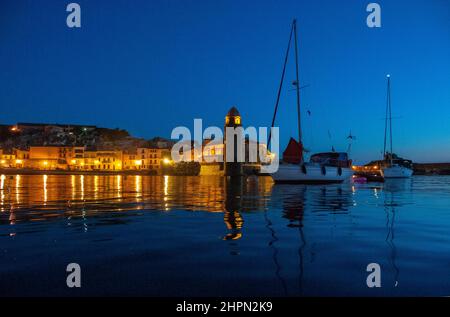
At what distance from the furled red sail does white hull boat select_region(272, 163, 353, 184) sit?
0.87m

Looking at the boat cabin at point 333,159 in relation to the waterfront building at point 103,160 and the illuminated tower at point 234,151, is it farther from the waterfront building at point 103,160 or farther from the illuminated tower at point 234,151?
the waterfront building at point 103,160

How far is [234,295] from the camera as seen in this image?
5078 millimetres

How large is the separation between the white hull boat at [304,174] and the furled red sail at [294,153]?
0.87 meters

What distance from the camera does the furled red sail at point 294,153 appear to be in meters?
45.3

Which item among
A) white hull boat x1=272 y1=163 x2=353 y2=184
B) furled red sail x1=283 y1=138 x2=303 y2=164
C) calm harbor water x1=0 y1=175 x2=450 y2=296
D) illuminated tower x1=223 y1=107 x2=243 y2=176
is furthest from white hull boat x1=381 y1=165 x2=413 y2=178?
calm harbor water x1=0 y1=175 x2=450 y2=296


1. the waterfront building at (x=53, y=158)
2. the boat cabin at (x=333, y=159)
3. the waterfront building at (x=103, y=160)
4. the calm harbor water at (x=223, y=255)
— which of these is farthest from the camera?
the waterfront building at (x=53, y=158)

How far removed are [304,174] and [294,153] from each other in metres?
2.60

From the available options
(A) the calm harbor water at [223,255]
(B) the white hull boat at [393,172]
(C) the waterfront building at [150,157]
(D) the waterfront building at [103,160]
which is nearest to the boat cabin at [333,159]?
(B) the white hull boat at [393,172]

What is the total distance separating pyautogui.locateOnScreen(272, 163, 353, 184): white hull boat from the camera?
45.0 meters

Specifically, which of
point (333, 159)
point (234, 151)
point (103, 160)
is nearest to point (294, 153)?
point (333, 159)
